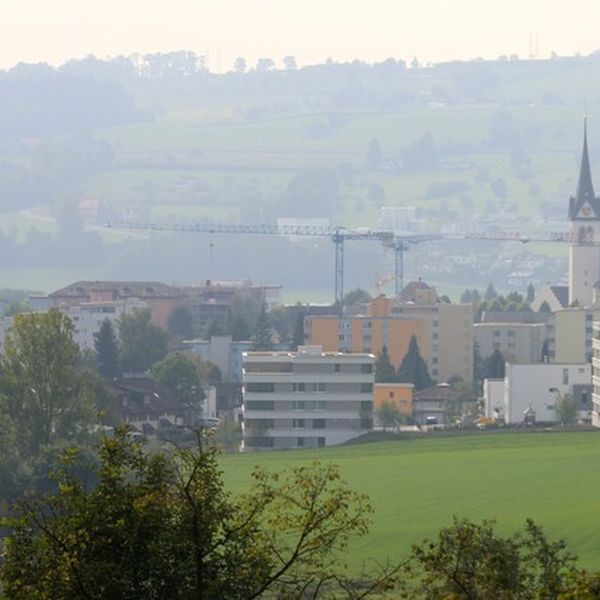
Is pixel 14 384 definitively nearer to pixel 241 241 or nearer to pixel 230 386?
pixel 230 386

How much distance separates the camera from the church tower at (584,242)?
8825cm

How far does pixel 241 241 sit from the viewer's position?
14262 centimetres

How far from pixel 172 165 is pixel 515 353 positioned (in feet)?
308

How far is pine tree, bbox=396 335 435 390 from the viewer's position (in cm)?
6481

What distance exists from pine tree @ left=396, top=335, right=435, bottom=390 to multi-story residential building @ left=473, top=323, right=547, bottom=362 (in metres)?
6.94

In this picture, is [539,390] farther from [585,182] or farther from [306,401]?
[585,182]

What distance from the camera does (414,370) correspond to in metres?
65.8

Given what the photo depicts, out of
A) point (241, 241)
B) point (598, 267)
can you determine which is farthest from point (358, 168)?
point (598, 267)

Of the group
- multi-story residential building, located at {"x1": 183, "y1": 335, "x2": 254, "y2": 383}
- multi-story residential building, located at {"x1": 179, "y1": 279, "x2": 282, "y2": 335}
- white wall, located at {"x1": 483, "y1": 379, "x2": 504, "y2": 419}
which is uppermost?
multi-story residential building, located at {"x1": 179, "y1": 279, "x2": 282, "y2": 335}

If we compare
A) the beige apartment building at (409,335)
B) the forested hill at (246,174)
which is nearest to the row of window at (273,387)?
the beige apartment building at (409,335)

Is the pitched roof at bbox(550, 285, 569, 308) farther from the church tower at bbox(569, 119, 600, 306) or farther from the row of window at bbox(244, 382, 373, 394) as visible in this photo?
the row of window at bbox(244, 382, 373, 394)

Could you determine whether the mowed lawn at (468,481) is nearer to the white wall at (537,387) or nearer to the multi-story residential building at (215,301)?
the white wall at (537,387)

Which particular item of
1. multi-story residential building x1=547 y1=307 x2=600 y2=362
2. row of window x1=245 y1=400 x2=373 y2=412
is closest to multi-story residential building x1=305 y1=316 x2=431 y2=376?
multi-story residential building x1=547 y1=307 x2=600 y2=362

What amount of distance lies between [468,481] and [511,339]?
3794cm
